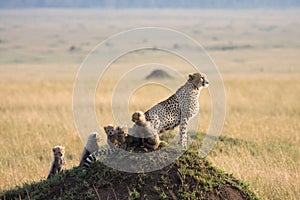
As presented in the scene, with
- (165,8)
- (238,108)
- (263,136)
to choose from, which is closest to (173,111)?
(263,136)

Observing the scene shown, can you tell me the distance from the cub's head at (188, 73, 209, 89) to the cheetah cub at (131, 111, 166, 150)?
131 cm

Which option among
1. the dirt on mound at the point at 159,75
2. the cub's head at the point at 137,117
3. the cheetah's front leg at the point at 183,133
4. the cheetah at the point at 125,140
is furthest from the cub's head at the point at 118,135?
the dirt on mound at the point at 159,75

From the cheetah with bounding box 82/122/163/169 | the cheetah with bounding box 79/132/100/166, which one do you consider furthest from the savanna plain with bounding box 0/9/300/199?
the cheetah with bounding box 82/122/163/169

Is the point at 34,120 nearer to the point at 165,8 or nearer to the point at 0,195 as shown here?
the point at 0,195

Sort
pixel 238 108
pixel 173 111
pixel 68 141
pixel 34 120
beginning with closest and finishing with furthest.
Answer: pixel 173 111, pixel 68 141, pixel 34 120, pixel 238 108

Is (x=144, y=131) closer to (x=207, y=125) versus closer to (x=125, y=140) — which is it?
(x=125, y=140)

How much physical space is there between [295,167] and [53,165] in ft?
13.2

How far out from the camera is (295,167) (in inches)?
391

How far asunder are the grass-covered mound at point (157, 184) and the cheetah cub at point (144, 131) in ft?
1.03

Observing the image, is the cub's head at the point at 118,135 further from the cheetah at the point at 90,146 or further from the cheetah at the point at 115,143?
the cheetah at the point at 90,146

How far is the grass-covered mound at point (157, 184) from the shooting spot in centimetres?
641

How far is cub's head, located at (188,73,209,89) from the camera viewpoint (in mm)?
7688

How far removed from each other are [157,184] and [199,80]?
68.9 inches

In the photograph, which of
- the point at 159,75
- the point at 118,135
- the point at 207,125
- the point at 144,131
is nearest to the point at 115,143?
the point at 118,135
